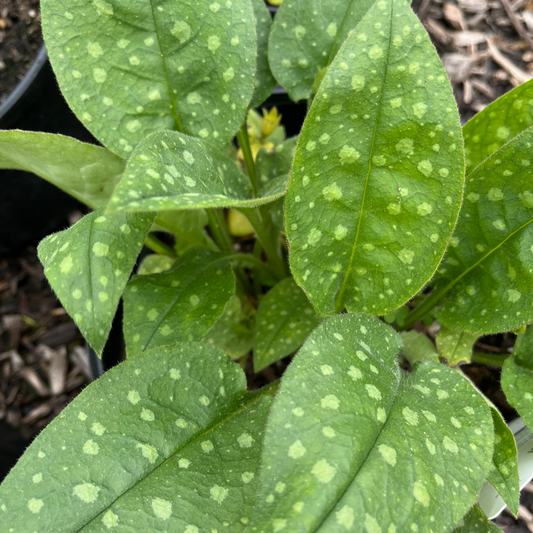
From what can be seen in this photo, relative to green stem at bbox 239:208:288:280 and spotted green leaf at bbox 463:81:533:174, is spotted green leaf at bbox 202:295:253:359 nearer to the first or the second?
green stem at bbox 239:208:288:280

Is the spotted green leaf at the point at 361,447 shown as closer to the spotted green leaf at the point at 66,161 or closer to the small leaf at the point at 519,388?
the small leaf at the point at 519,388

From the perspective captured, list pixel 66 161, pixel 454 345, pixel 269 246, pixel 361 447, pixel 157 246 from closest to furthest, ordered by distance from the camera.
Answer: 1. pixel 361 447
2. pixel 66 161
3. pixel 454 345
4. pixel 269 246
5. pixel 157 246

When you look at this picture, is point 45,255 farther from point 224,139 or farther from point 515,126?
point 515,126

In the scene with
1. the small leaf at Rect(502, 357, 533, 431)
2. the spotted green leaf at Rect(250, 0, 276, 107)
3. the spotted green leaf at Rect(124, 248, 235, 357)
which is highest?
the spotted green leaf at Rect(250, 0, 276, 107)

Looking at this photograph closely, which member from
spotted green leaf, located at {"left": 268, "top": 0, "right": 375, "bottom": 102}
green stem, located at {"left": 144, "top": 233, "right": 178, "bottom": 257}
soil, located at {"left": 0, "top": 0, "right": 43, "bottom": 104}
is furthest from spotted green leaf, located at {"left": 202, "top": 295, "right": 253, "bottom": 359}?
soil, located at {"left": 0, "top": 0, "right": 43, "bottom": 104}

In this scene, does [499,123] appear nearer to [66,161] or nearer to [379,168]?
[379,168]

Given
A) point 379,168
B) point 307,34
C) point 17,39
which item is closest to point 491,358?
point 379,168

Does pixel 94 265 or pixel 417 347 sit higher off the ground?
pixel 94 265

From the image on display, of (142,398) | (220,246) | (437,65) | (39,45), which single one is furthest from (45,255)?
(39,45)
